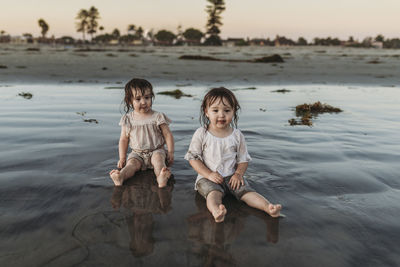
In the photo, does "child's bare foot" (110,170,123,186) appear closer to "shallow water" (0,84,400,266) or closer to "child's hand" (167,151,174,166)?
"shallow water" (0,84,400,266)

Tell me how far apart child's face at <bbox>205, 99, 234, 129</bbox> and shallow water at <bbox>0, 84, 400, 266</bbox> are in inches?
27.5

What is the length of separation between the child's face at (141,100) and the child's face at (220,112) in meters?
0.96

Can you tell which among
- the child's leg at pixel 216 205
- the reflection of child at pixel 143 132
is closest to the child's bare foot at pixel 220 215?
the child's leg at pixel 216 205

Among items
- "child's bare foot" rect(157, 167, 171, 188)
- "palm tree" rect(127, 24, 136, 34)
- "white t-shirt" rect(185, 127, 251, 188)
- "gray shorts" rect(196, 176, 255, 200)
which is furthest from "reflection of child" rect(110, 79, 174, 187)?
"palm tree" rect(127, 24, 136, 34)

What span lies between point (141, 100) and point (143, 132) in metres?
0.40

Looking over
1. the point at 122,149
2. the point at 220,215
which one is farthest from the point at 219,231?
the point at 122,149

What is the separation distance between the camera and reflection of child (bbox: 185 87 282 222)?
2.89m

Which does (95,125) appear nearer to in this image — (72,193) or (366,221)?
(72,193)

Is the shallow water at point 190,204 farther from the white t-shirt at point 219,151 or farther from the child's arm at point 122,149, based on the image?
the white t-shirt at point 219,151

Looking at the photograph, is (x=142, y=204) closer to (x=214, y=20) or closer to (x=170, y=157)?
(x=170, y=157)

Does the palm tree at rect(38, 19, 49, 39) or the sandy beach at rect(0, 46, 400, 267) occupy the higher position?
the palm tree at rect(38, 19, 49, 39)

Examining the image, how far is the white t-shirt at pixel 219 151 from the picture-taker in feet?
10.4

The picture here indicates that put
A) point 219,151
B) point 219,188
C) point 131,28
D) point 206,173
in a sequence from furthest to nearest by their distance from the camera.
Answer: point 131,28 → point 219,151 → point 206,173 → point 219,188

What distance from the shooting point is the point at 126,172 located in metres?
3.29
